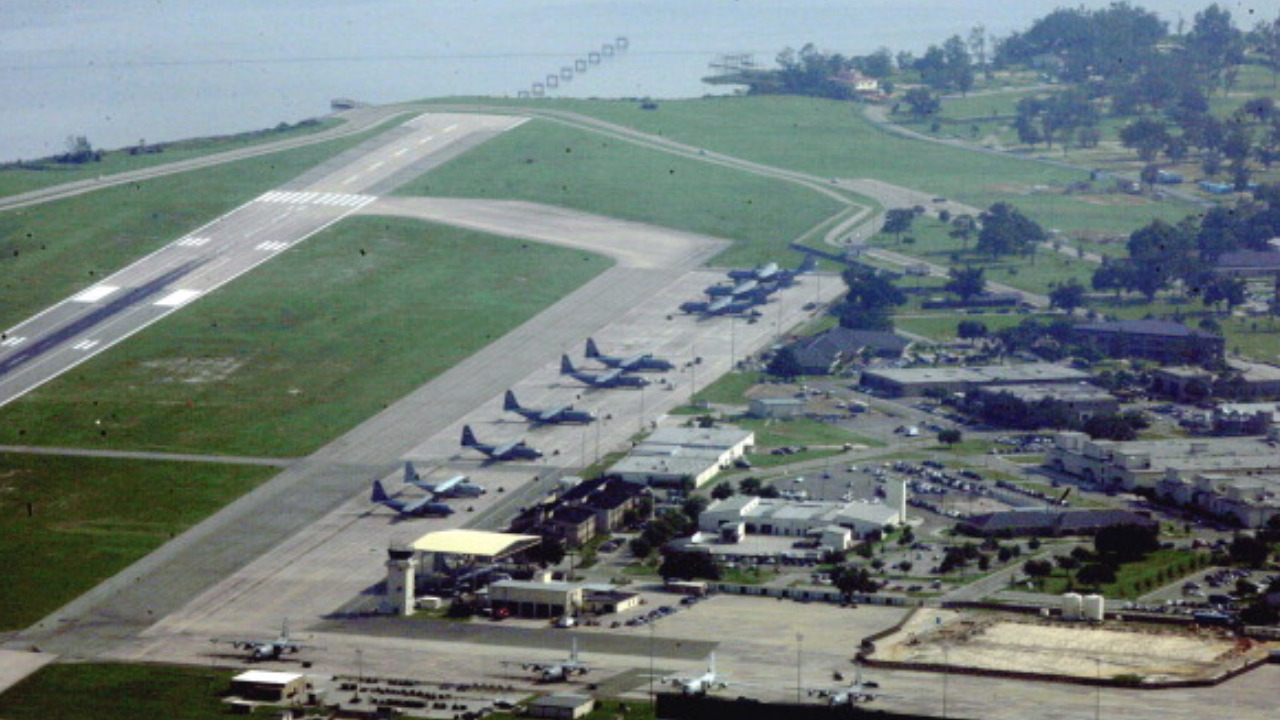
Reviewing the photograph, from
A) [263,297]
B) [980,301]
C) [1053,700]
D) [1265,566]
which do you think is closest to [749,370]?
[980,301]

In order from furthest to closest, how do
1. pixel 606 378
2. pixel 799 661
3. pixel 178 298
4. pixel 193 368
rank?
pixel 178 298 < pixel 193 368 < pixel 606 378 < pixel 799 661

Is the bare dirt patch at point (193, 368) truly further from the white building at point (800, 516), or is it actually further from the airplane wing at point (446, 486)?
the white building at point (800, 516)

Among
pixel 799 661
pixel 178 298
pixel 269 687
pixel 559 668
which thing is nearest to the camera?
pixel 269 687

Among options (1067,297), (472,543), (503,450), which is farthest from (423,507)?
(1067,297)

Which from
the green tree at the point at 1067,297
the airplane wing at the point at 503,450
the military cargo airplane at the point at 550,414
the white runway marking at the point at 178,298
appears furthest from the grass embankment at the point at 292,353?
the green tree at the point at 1067,297

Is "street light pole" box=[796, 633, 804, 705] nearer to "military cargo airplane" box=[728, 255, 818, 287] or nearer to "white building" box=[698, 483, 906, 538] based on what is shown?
"white building" box=[698, 483, 906, 538]

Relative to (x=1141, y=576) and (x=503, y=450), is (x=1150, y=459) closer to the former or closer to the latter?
(x=1141, y=576)

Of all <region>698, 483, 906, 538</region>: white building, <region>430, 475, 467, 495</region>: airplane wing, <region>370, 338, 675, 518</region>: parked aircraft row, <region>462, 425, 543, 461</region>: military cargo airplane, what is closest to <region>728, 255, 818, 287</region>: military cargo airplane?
<region>370, 338, 675, 518</region>: parked aircraft row
